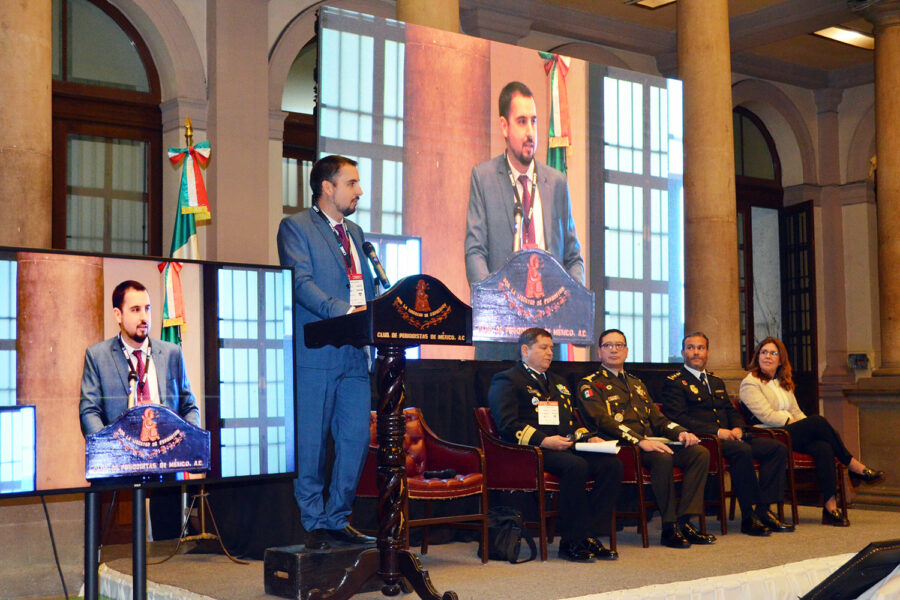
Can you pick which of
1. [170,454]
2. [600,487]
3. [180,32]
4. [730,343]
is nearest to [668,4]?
[730,343]

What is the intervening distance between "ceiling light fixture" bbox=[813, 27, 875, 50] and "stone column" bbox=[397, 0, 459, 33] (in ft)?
19.2

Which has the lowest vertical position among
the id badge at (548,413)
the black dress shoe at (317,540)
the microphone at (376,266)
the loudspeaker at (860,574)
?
the black dress shoe at (317,540)

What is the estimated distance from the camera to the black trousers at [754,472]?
620cm

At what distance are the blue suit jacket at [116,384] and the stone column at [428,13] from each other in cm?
358

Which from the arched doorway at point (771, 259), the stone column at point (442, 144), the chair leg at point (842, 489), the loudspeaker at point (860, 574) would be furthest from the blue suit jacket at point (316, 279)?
the arched doorway at point (771, 259)

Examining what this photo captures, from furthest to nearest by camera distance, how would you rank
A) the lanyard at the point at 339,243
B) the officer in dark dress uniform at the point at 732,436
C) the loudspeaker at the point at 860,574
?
the officer in dark dress uniform at the point at 732,436
the lanyard at the point at 339,243
the loudspeaker at the point at 860,574

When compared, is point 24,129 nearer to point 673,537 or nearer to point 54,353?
point 54,353

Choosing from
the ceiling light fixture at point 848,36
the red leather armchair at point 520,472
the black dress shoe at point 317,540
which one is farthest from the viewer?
the ceiling light fixture at point 848,36

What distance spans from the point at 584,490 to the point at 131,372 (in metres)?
2.67

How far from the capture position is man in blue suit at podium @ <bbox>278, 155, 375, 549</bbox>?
156 inches

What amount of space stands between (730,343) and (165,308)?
5340 mm

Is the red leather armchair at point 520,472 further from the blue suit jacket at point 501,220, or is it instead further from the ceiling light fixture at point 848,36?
the ceiling light fixture at point 848,36

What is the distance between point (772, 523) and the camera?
622cm

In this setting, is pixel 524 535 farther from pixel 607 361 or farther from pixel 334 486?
pixel 334 486
